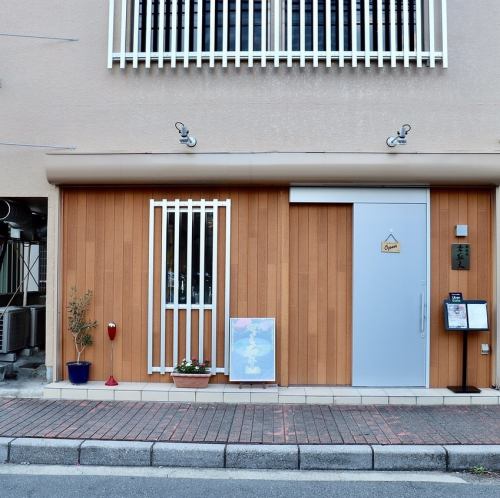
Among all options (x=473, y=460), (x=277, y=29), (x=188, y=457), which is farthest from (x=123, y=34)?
(x=473, y=460)

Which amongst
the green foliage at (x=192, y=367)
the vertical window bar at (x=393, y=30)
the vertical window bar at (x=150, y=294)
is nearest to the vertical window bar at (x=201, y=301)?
the green foliage at (x=192, y=367)

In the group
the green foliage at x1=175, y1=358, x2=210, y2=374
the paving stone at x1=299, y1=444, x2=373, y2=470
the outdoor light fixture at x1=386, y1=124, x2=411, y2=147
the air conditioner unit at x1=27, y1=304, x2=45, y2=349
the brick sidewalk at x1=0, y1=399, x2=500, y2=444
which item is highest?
the outdoor light fixture at x1=386, y1=124, x2=411, y2=147

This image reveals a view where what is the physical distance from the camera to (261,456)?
5.35m

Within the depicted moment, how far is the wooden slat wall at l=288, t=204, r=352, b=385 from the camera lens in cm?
746

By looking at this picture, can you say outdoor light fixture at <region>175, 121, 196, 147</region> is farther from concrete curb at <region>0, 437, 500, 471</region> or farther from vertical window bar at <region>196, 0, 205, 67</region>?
concrete curb at <region>0, 437, 500, 471</region>

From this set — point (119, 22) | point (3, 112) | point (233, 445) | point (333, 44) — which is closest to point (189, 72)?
point (119, 22)

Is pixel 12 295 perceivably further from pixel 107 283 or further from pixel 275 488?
pixel 275 488

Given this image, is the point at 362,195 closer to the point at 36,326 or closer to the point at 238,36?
the point at 238,36

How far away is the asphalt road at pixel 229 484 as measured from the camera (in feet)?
15.6

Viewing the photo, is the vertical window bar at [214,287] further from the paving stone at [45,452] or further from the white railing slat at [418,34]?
the white railing slat at [418,34]

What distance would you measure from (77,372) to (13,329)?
171 centimetres

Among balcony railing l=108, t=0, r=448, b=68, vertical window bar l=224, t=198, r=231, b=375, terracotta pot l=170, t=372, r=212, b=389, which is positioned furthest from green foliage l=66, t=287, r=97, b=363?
balcony railing l=108, t=0, r=448, b=68

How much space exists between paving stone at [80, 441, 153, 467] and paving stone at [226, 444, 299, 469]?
0.85 m

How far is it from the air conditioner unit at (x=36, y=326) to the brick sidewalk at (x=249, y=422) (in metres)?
1.75
